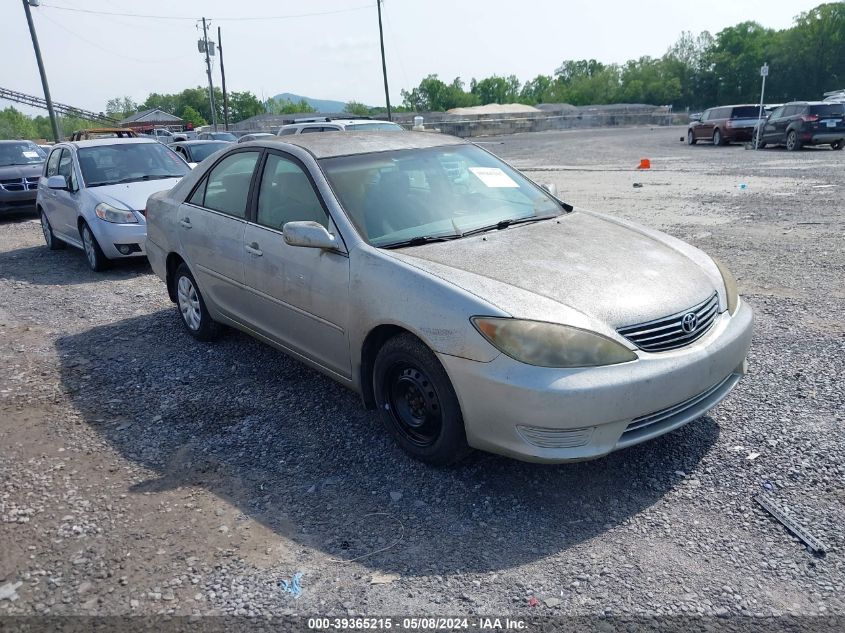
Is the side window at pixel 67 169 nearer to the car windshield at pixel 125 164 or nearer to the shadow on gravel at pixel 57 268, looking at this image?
the car windshield at pixel 125 164

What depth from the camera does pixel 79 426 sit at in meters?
4.39

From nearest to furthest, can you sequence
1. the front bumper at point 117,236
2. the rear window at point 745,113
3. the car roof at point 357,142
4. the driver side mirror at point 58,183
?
the car roof at point 357,142 → the front bumper at point 117,236 → the driver side mirror at point 58,183 → the rear window at point 745,113

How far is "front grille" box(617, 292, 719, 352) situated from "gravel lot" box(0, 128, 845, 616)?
70 cm

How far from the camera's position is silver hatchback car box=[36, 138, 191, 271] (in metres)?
8.47

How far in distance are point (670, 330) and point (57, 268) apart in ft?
27.7

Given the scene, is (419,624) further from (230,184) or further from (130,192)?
(130,192)

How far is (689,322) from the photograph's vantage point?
3381mm

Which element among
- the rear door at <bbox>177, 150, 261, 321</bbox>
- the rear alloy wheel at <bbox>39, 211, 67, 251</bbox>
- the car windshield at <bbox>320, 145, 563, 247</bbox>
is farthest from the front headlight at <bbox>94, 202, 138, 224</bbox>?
the car windshield at <bbox>320, 145, 563, 247</bbox>

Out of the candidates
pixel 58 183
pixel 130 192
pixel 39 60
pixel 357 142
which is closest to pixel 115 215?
pixel 130 192

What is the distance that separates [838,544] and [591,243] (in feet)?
6.30

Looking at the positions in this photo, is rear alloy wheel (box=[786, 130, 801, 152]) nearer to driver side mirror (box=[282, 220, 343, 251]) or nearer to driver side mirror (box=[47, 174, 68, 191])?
driver side mirror (box=[47, 174, 68, 191])

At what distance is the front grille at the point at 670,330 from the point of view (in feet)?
10.5

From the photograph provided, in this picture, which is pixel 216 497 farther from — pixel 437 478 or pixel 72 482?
pixel 437 478

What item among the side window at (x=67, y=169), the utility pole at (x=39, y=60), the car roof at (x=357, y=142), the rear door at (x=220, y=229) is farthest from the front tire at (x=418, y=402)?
the utility pole at (x=39, y=60)
